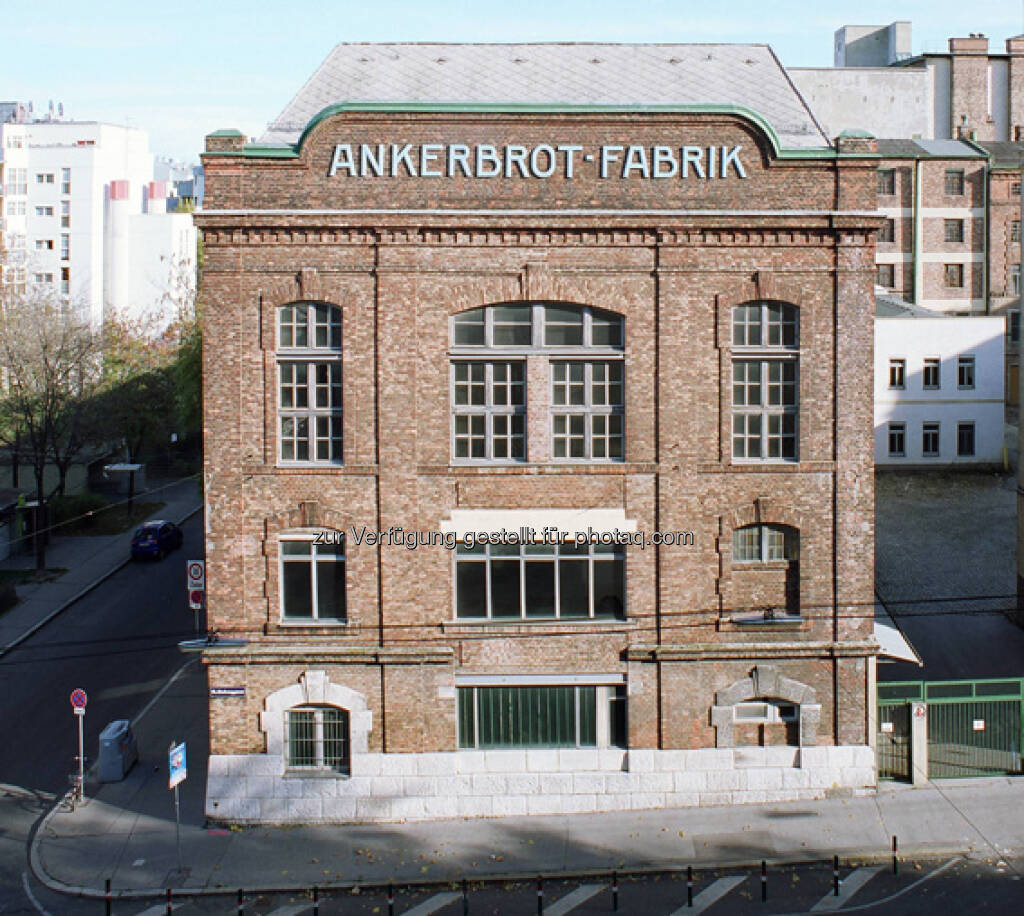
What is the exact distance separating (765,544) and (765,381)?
315 cm

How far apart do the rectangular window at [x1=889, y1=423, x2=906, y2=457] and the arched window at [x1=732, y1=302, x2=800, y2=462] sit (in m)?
27.4

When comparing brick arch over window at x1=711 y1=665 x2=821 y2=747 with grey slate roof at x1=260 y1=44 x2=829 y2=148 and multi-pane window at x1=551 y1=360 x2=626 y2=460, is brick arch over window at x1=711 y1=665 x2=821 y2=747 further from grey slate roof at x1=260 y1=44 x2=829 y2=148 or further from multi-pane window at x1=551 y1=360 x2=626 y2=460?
grey slate roof at x1=260 y1=44 x2=829 y2=148

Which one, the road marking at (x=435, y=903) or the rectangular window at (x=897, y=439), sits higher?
the rectangular window at (x=897, y=439)

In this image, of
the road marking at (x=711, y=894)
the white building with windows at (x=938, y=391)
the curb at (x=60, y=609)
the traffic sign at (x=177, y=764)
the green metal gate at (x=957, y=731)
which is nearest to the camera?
the road marking at (x=711, y=894)

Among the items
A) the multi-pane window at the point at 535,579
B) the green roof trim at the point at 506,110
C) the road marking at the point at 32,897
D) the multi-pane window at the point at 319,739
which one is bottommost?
the road marking at the point at 32,897

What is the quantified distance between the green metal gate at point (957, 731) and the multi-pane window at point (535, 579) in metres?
6.11

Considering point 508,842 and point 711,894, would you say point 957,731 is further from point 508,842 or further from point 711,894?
point 508,842

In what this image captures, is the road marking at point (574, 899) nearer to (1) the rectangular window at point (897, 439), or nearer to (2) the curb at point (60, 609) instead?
(2) the curb at point (60, 609)

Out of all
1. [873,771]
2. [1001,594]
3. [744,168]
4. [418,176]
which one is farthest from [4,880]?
[1001,594]

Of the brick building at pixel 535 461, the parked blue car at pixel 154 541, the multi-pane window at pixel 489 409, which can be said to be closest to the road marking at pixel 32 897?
the brick building at pixel 535 461

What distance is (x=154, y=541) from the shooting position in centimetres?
4531

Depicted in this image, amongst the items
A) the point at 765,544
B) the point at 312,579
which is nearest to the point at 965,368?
the point at 765,544

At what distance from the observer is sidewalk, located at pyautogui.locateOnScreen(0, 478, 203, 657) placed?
36969 mm

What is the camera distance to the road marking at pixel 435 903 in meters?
19.2
